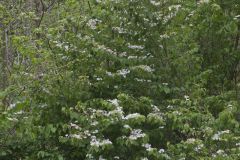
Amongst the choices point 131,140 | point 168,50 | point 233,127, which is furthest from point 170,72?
point 131,140

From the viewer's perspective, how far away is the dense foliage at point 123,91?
482 cm

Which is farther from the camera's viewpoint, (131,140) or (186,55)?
(186,55)

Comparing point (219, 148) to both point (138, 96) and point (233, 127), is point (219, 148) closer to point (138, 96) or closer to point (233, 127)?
point (233, 127)

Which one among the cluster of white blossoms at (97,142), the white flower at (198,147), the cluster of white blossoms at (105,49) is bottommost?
the white flower at (198,147)

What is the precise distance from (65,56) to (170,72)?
1353 millimetres

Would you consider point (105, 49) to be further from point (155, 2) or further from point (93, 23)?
point (155, 2)

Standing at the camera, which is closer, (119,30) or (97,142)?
(97,142)

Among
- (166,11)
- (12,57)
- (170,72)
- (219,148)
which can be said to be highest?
(166,11)

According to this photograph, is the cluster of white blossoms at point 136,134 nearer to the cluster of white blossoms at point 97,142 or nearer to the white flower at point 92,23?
the cluster of white blossoms at point 97,142

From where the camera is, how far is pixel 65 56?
18.9 feet

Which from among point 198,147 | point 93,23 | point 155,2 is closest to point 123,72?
point 93,23

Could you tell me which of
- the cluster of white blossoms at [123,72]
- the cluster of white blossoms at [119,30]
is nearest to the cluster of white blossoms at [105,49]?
the cluster of white blossoms at [123,72]

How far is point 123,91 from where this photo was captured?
215 inches

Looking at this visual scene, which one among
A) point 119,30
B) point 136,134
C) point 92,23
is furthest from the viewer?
point 92,23
